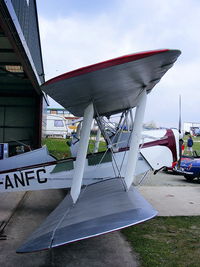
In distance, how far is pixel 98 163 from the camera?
6062mm

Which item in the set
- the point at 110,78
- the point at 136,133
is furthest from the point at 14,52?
the point at 110,78

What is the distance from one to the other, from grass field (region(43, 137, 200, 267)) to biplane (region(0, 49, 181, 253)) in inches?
30.2

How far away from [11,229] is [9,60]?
195 inches

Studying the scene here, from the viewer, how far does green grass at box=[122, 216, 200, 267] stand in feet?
12.2

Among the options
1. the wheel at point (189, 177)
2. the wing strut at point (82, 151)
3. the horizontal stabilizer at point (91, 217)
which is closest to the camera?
the horizontal stabilizer at point (91, 217)

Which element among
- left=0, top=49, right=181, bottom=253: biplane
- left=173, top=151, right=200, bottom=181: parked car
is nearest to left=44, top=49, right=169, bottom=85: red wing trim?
left=0, top=49, right=181, bottom=253: biplane

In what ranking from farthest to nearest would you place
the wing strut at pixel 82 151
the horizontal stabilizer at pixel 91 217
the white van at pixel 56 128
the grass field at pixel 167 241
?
the white van at pixel 56 128, the wing strut at pixel 82 151, the grass field at pixel 167 241, the horizontal stabilizer at pixel 91 217

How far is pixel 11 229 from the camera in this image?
15.9 feet

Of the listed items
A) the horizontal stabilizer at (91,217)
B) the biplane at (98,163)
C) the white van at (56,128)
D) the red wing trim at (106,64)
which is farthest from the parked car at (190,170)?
the white van at (56,128)

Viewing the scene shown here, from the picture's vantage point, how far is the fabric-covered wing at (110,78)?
2.92 metres

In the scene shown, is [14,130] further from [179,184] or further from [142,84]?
[142,84]

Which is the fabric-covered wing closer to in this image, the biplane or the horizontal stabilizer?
the biplane

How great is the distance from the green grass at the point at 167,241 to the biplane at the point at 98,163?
77cm

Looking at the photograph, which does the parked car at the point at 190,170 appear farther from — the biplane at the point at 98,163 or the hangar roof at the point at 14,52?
the hangar roof at the point at 14,52
